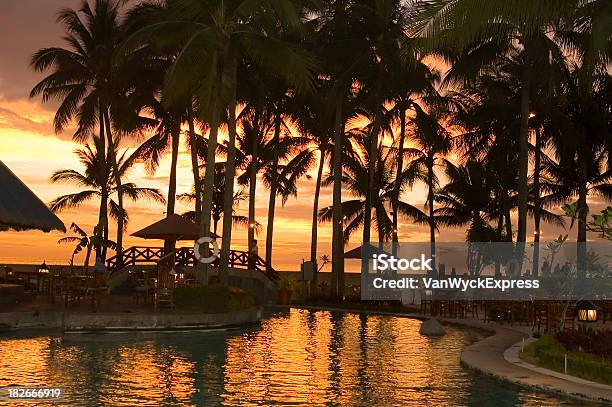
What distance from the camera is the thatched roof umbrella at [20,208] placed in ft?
81.4

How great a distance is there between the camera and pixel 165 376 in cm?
1512

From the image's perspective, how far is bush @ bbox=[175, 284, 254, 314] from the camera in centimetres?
2622

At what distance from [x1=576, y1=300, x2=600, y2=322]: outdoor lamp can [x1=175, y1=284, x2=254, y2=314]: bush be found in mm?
12000

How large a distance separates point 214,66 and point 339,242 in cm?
1637

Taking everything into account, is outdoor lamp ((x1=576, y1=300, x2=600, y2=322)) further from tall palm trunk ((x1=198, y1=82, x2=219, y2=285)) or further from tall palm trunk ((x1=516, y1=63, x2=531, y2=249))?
tall palm trunk ((x1=198, y1=82, x2=219, y2=285))

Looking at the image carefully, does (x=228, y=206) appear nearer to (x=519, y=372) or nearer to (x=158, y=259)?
(x=158, y=259)

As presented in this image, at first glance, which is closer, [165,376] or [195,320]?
[165,376]

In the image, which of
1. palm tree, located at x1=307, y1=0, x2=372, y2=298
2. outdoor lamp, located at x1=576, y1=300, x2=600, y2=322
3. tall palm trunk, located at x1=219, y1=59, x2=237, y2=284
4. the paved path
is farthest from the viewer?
palm tree, located at x1=307, y1=0, x2=372, y2=298

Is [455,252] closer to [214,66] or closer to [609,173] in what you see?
[609,173]

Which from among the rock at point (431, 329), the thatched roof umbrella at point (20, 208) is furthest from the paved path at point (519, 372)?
the thatched roof umbrella at point (20, 208)

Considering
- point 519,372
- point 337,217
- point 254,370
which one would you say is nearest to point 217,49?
point 337,217

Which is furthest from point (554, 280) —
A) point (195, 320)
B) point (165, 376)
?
point (165, 376)

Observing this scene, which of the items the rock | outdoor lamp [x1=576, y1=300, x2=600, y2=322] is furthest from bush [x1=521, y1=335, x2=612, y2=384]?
outdoor lamp [x1=576, y1=300, x2=600, y2=322]

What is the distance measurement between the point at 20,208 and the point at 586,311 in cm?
1963
